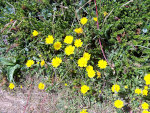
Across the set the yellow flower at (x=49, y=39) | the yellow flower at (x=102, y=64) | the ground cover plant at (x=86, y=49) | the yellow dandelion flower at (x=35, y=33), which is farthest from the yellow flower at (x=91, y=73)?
the yellow dandelion flower at (x=35, y=33)

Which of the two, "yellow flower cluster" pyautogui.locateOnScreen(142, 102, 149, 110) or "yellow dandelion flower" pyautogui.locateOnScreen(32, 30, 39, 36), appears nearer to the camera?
→ "yellow flower cluster" pyautogui.locateOnScreen(142, 102, 149, 110)

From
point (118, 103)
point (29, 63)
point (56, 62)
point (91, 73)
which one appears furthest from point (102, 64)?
point (29, 63)

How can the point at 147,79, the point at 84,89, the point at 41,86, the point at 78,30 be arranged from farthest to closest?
the point at 41,86
the point at 78,30
the point at 84,89
the point at 147,79

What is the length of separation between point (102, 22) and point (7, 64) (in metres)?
1.98

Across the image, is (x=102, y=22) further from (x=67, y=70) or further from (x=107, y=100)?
(x=107, y=100)

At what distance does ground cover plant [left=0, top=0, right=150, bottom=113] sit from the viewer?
2188 millimetres

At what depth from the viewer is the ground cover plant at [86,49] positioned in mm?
2188

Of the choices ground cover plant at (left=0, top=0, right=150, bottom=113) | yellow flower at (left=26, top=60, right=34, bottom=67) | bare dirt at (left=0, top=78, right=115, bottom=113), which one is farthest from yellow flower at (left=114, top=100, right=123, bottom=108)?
yellow flower at (left=26, top=60, right=34, bottom=67)

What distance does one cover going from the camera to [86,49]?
2.31 m

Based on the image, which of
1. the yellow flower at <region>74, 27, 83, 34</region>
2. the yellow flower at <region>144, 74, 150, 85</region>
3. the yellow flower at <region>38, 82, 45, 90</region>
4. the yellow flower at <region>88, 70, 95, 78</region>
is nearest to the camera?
the yellow flower at <region>144, 74, 150, 85</region>

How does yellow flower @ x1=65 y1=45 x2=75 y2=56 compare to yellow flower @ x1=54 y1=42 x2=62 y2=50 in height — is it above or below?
below

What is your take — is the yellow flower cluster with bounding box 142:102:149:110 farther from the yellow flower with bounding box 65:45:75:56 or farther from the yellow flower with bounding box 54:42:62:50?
the yellow flower with bounding box 54:42:62:50

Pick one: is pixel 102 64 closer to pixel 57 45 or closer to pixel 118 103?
pixel 118 103

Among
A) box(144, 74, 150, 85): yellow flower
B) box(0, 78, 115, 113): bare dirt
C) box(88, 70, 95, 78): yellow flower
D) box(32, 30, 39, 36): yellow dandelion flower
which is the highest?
box(32, 30, 39, 36): yellow dandelion flower
